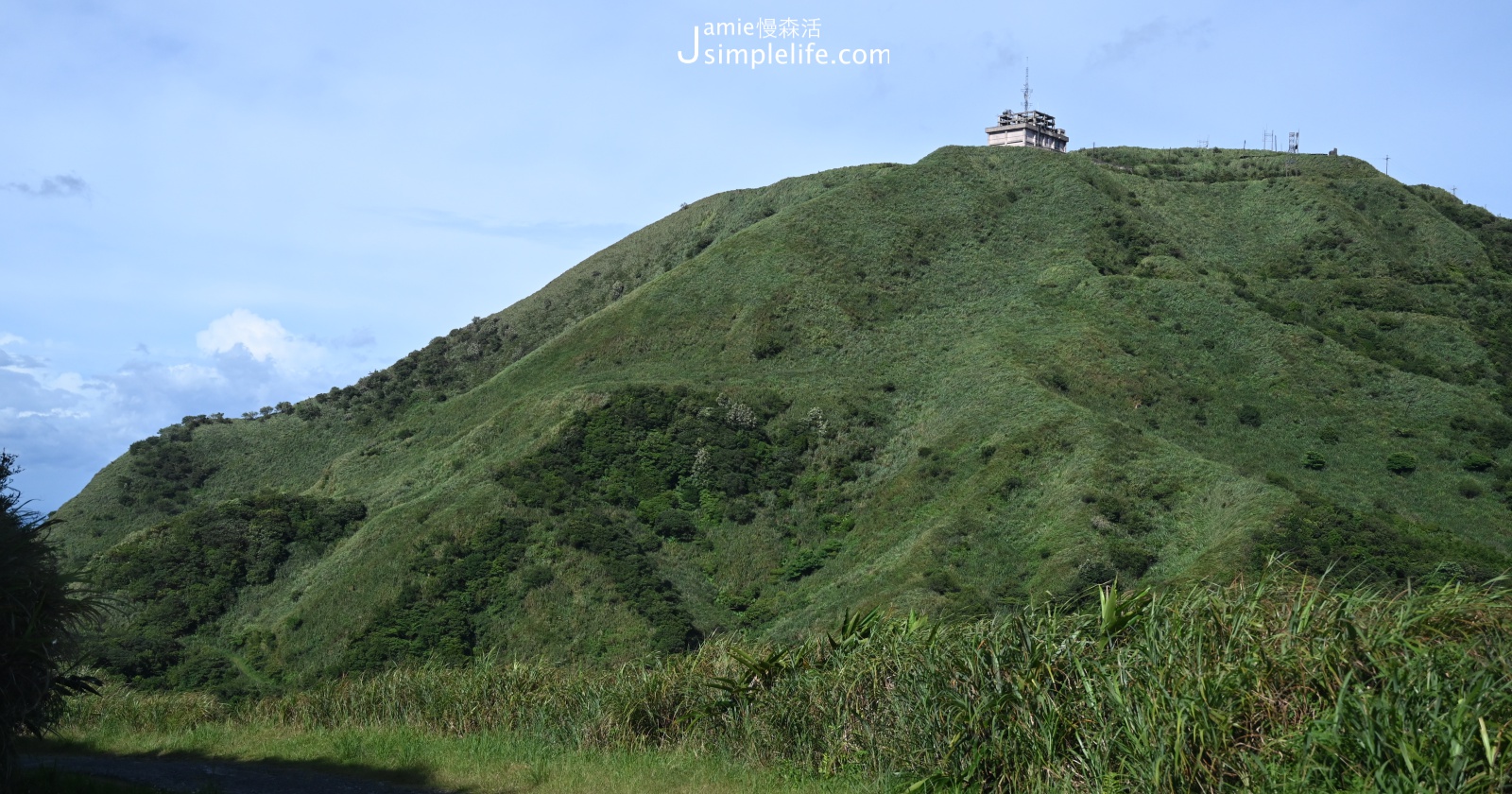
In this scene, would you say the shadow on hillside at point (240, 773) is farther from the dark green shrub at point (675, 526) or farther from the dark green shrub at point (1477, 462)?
the dark green shrub at point (1477, 462)

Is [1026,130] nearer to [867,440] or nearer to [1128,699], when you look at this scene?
[867,440]

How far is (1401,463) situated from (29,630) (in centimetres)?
6456

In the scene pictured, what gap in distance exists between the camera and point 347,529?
216 ft

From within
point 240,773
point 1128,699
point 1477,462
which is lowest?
point 240,773

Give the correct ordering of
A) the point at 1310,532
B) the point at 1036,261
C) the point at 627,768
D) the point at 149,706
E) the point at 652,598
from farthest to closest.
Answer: the point at 1036,261 → the point at 652,598 → the point at 1310,532 → the point at 149,706 → the point at 627,768

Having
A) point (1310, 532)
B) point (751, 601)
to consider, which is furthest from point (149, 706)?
point (1310, 532)

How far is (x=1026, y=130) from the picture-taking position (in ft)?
401

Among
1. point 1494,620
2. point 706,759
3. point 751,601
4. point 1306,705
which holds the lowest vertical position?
point 751,601

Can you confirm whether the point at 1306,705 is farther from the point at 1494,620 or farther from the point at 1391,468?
the point at 1391,468

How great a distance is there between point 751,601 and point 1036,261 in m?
43.8

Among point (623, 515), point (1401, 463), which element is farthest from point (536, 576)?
point (1401, 463)

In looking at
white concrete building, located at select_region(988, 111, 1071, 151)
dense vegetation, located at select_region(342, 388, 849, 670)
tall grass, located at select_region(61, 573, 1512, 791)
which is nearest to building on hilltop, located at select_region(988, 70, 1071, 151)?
white concrete building, located at select_region(988, 111, 1071, 151)

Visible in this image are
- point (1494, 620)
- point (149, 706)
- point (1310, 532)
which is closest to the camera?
point (1494, 620)

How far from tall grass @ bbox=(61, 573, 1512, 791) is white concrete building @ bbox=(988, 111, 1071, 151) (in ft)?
372
